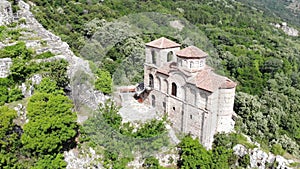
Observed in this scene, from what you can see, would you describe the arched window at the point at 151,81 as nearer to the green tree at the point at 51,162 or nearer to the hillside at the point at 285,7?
the green tree at the point at 51,162

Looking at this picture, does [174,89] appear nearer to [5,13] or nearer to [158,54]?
[158,54]

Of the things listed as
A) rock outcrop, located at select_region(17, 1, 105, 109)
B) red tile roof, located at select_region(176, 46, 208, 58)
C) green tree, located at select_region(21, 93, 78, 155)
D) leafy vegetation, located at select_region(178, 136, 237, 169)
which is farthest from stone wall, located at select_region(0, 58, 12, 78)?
leafy vegetation, located at select_region(178, 136, 237, 169)

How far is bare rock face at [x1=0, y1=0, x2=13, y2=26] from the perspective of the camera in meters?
26.3

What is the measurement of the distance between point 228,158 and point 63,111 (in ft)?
38.5

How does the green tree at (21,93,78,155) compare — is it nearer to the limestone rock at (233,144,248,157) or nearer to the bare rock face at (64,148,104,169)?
the bare rock face at (64,148,104,169)

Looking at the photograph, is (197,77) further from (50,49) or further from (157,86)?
(50,49)

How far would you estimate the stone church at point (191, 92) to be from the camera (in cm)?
2083

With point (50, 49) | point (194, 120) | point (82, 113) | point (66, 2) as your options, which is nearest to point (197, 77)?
point (194, 120)

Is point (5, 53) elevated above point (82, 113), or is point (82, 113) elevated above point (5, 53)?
point (5, 53)

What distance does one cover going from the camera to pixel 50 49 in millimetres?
22828

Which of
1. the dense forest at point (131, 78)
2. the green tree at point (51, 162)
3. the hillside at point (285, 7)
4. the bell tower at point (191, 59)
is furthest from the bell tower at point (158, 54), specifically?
the hillside at point (285, 7)

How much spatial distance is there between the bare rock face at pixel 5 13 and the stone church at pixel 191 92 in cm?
1275

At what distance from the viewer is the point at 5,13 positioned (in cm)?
2677

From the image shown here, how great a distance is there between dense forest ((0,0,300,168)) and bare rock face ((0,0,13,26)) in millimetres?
1422
